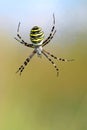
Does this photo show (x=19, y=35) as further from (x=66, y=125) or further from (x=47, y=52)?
(x=66, y=125)

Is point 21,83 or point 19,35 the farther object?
point 21,83

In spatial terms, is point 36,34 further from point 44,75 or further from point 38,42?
point 44,75

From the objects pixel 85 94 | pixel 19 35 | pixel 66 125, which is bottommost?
pixel 66 125

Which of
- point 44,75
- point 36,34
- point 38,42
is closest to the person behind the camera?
point 36,34

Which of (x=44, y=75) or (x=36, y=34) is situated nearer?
(x=36, y=34)

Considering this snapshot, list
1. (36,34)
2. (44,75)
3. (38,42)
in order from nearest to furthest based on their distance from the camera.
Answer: (36,34) → (38,42) → (44,75)

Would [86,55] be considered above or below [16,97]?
above

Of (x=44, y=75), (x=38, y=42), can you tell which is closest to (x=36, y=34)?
(x=38, y=42)

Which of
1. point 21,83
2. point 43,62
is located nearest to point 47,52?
point 43,62
